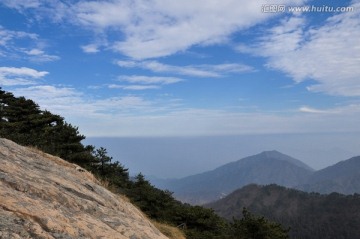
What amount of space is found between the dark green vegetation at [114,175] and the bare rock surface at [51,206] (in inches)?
379

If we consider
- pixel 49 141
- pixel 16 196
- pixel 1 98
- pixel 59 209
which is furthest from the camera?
pixel 1 98

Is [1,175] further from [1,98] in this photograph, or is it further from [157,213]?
[1,98]

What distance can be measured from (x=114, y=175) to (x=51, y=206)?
30354mm

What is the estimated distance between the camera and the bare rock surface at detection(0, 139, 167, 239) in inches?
244

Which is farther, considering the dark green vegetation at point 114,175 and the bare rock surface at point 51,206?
the dark green vegetation at point 114,175

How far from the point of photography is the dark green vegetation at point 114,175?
27.7 m

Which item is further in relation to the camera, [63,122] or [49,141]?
[63,122]

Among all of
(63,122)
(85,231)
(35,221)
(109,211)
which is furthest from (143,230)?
(63,122)

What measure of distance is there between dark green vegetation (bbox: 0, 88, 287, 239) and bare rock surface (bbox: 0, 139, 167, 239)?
31.6 ft

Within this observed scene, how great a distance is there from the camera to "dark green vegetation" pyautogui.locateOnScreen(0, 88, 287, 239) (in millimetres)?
27656

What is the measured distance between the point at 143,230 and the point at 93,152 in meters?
29.2

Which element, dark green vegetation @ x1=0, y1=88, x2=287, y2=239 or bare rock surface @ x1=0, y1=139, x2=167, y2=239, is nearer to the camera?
bare rock surface @ x1=0, y1=139, x2=167, y2=239

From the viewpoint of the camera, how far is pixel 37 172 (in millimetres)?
9219

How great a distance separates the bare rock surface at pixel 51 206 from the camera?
20.4 ft
